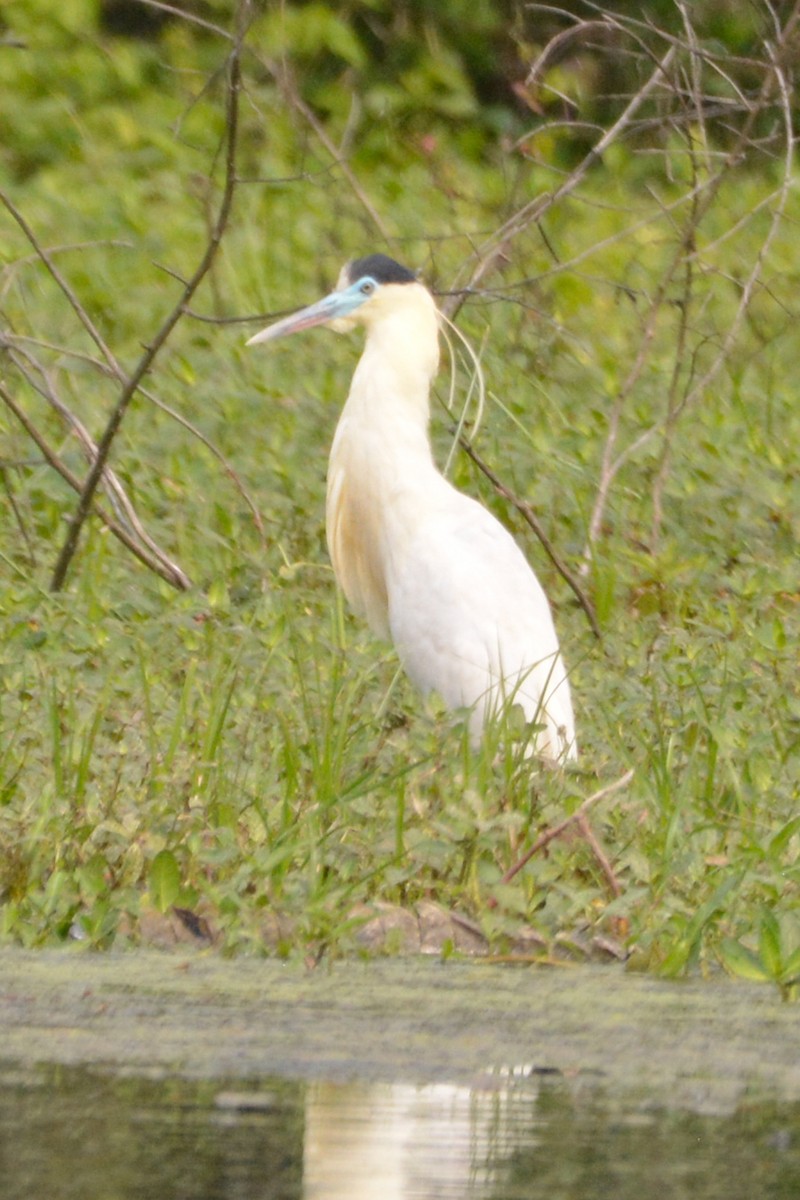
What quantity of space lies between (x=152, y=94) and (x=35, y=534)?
6030mm

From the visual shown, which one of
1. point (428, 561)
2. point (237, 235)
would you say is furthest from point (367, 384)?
point (237, 235)

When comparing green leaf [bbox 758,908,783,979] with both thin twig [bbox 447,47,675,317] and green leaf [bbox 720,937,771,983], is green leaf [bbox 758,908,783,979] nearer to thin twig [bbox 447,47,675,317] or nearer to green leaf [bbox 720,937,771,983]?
green leaf [bbox 720,937,771,983]

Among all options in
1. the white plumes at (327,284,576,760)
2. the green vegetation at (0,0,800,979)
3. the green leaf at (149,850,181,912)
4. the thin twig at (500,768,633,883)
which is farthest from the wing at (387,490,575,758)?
the green leaf at (149,850,181,912)

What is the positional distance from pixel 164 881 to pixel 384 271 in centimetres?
239

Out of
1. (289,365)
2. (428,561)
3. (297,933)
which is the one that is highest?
(289,365)

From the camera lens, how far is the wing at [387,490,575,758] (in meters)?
5.36

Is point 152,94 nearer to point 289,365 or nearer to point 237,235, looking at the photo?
point 237,235

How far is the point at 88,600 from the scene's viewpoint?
6023 millimetres

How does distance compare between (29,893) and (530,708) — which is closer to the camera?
(29,893)

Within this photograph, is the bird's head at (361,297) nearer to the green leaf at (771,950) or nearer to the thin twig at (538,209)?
the thin twig at (538,209)

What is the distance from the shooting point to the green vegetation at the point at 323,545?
402cm

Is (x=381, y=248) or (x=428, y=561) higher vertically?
(x=381, y=248)

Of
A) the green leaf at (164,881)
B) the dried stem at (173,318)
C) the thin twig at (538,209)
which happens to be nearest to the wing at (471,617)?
the dried stem at (173,318)

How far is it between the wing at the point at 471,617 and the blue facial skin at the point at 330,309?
27.5 inches
